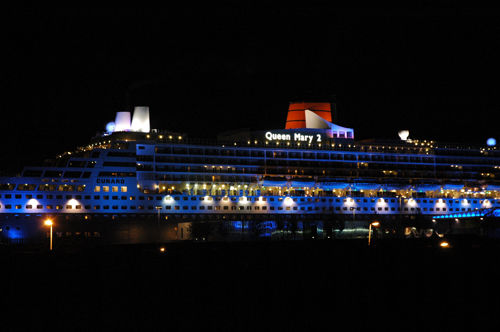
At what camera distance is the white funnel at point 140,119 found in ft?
273

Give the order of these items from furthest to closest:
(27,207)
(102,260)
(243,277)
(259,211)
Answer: (259,211)
(27,207)
(102,260)
(243,277)

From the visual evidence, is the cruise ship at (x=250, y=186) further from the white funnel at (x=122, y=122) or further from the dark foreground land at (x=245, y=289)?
the dark foreground land at (x=245, y=289)

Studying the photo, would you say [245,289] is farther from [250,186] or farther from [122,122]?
[250,186]

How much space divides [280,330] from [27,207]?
1862 inches

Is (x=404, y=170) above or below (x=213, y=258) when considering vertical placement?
above

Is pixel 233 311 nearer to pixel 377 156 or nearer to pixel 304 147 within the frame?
pixel 304 147

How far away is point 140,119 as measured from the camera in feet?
274

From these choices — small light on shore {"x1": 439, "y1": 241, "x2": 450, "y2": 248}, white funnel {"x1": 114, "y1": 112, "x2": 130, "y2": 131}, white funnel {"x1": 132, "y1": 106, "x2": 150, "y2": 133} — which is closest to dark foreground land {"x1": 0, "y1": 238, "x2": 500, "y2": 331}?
small light on shore {"x1": 439, "y1": 241, "x2": 450, "y2": 248}

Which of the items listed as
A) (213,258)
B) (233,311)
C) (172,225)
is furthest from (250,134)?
(233,311)

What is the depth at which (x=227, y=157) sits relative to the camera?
286 ft

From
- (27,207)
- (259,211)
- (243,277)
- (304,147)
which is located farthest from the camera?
(304,147)

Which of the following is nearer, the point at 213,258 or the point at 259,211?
the point at 213,258

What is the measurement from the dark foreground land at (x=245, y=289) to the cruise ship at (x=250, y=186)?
38.5 feet

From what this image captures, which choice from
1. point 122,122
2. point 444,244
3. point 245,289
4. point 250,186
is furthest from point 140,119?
point 245,289
